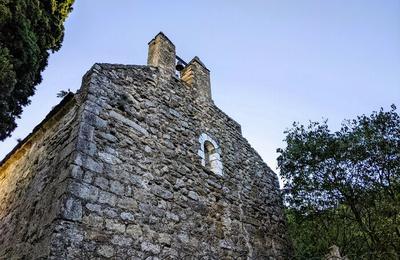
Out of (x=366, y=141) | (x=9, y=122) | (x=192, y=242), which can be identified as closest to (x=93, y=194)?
(x=192, y=242)

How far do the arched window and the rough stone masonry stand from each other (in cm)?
2

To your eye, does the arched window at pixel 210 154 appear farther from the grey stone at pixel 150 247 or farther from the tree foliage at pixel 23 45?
the tree foliage at pixel 23 45

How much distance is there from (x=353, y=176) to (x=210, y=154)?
5.49m

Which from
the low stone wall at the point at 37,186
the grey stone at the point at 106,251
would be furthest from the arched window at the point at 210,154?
the grey stone at the point at 106,251

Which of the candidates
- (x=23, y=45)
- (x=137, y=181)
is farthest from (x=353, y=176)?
(x=23, y=45)

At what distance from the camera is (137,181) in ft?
16.0

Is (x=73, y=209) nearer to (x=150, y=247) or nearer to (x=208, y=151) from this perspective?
(x=150, y=247)

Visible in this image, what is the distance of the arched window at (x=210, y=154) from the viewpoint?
6.72m

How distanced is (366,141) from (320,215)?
118 inches

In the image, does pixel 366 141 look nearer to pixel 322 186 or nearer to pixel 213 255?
pixel 322 186

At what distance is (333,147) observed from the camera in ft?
33.2

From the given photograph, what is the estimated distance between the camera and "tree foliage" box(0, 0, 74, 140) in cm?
639

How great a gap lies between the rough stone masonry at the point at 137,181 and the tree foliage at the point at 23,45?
1177mm

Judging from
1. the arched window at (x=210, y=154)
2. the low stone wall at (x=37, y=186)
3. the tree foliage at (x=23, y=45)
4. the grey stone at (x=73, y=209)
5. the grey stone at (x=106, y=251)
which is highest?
the tree foliage at (x=23, y=45)
